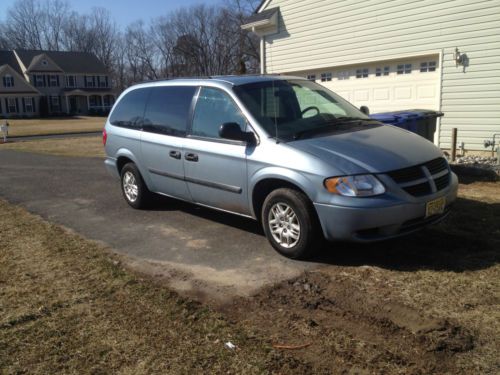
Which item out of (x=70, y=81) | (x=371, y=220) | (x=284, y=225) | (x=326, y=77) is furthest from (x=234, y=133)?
(x=70, y=81)

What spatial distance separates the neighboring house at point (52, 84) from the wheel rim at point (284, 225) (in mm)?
59504

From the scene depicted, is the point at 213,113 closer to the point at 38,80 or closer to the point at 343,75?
the point at 343,75

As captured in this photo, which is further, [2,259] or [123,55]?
[123,55]

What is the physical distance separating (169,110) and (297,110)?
1737mm

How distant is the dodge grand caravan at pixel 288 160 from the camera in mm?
4285

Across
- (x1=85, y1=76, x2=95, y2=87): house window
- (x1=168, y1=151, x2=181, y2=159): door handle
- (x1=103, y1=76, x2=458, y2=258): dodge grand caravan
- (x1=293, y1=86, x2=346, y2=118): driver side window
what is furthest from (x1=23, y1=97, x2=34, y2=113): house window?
(x1=293, y1=86, x2=346, y2=118): driver side window

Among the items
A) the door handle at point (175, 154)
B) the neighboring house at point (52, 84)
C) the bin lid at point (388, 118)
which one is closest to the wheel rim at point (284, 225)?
the door handle at point (175, 154)

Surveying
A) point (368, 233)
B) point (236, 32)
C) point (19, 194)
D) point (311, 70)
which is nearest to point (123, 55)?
point (236, 32)

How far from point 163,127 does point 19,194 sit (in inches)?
165

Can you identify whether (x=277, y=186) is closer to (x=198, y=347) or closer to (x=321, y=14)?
(x=198, y=347)

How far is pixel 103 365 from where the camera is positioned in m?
3.10

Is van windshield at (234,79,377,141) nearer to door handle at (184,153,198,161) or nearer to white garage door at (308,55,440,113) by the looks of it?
door handle at (184,153,198,161)

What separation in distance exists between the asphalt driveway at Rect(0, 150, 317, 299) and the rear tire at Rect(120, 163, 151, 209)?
154 mm

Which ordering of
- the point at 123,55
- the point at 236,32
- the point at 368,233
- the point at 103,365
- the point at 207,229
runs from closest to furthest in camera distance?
1. the point at 103,365
2. the point at 368,233
3. the point at 207,229
4. the point at 236,32
5. the point at 123,55
